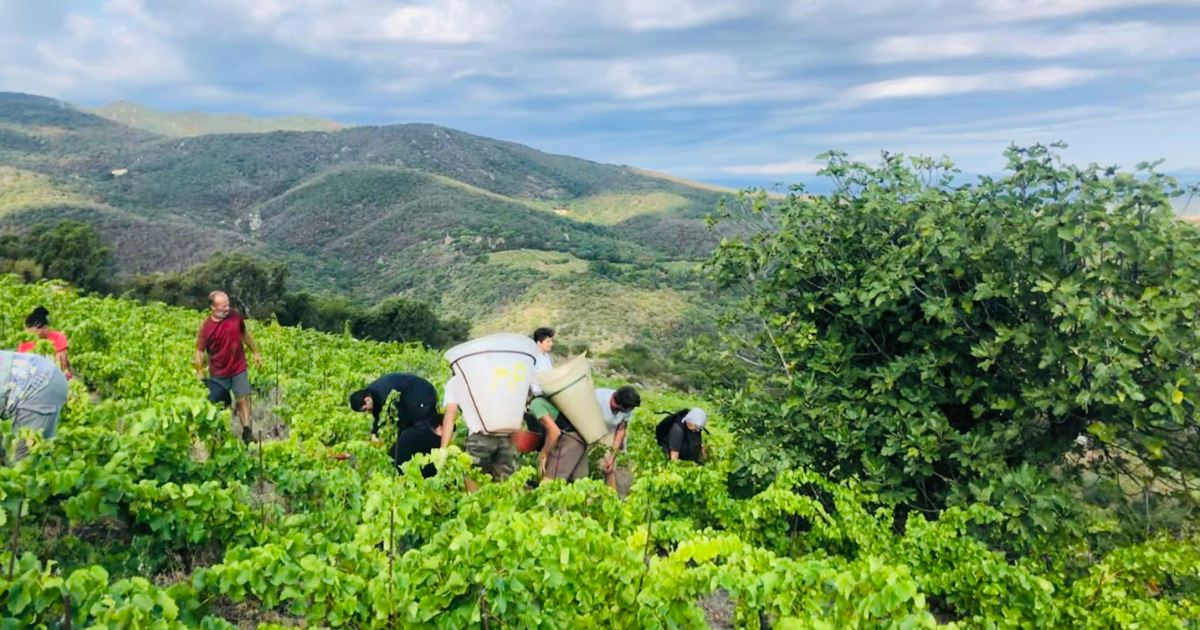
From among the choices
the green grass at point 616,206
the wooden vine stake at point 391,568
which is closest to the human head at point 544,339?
the wooden vine stake at point 391,568

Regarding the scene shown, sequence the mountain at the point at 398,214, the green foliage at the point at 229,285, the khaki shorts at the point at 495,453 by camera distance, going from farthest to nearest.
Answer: the mountain at the point at 398,214 < the green foliage at the point at 229,285 < the khaki shorts at the point at 495,453

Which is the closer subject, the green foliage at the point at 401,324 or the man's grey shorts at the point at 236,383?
the man's grey shorts at the point at 236,383

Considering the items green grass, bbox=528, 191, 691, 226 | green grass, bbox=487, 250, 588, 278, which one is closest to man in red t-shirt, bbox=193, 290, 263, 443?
green grass, bbox=487, 250, 588, 278

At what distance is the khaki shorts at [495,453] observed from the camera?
6477mm

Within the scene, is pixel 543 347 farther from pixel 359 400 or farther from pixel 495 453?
pixel 359 400

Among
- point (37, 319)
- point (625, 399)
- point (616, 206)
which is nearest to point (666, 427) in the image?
point (625, 399)

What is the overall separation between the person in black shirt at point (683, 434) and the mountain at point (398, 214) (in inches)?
404

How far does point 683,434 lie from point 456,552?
4579mm

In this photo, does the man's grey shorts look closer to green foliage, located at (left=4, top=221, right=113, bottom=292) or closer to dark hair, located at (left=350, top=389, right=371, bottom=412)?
dark hair, located at (left=350, top=389, right=371, bottom=412)

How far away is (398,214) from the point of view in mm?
88500

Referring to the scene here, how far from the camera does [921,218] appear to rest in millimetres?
6098

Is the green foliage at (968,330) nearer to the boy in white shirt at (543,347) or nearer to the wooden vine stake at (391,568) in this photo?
the boy in white shirt at (543,347)

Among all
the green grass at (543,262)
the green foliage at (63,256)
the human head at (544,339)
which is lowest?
the green grass at (543,262)

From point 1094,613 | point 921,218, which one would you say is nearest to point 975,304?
point 921,218
